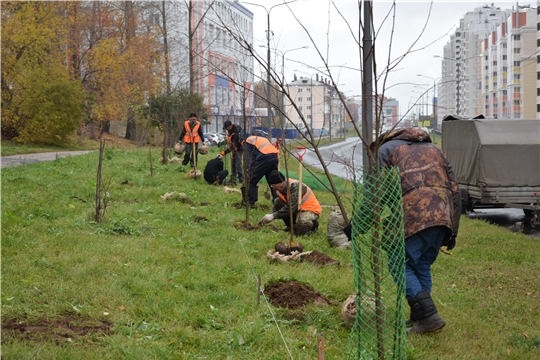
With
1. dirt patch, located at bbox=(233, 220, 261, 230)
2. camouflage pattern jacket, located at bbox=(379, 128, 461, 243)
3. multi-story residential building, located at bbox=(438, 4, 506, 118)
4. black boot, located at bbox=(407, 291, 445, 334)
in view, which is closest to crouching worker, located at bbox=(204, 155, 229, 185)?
dirt patch, located at bbox=(233, 220, 261, 230)

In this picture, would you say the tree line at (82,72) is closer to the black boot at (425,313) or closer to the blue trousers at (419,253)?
the blue trousers at (419,253)

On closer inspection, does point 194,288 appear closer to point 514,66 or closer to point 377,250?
point 377,250

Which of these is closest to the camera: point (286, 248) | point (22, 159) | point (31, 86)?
point (286, 248)

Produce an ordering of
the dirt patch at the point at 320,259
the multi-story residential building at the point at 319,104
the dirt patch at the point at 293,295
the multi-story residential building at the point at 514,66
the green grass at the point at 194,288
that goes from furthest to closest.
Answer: the multi-story residential building at the point at 514,66 → the dirt patch at the point at 320,259 → the multi-story residential building at the point at 319,104 → the dirt patch at the point at 293,295 → the green grass at the point at 194,288

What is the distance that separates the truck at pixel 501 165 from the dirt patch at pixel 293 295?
983cm

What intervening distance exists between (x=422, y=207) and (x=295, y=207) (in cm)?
477

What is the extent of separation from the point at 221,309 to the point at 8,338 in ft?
5.81

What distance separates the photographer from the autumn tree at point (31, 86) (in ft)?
95.5

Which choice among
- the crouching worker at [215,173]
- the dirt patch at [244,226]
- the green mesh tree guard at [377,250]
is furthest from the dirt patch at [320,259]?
the crouching worker at [215,173]

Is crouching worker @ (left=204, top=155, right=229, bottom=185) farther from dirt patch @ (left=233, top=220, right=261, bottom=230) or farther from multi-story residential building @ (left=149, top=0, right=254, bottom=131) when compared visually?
dirt patch @ (left=233, top=220, right=261, bottom=230)

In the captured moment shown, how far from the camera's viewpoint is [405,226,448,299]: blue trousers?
5.14 meters

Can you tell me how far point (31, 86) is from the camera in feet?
95.9

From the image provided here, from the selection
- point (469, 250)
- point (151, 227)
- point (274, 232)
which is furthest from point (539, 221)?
point (151, 227)

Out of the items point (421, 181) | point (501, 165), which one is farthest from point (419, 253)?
point (501, 165)
